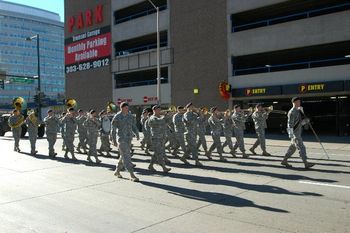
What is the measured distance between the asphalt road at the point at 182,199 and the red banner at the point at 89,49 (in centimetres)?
2910

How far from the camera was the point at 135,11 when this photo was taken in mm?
39719

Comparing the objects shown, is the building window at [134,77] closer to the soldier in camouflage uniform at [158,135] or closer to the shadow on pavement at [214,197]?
the soldier in camouflage uniform at [158,135]

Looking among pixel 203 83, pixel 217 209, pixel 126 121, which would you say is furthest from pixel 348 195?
pixel 203 83

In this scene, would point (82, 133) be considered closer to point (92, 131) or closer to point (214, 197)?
point (92, 131)

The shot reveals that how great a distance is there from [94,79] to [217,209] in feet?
119

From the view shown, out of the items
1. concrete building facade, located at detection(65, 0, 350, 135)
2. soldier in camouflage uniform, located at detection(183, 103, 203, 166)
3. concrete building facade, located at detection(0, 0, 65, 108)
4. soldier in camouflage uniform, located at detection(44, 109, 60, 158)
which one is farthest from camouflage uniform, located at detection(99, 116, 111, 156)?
concrete building facade, located at detection(0, 0, 65, 108)

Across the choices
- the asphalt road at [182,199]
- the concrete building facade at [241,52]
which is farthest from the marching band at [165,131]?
the concrete building facade at [241,52]

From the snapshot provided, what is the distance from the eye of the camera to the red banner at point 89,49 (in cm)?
4047

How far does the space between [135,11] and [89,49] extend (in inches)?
263

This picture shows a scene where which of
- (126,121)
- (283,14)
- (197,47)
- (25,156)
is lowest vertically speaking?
(25,156)

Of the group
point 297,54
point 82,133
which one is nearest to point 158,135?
point 82,133

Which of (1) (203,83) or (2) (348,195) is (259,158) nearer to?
(2) (348,195)

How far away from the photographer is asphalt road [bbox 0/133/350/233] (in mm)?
6246

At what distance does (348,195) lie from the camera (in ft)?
26.0
